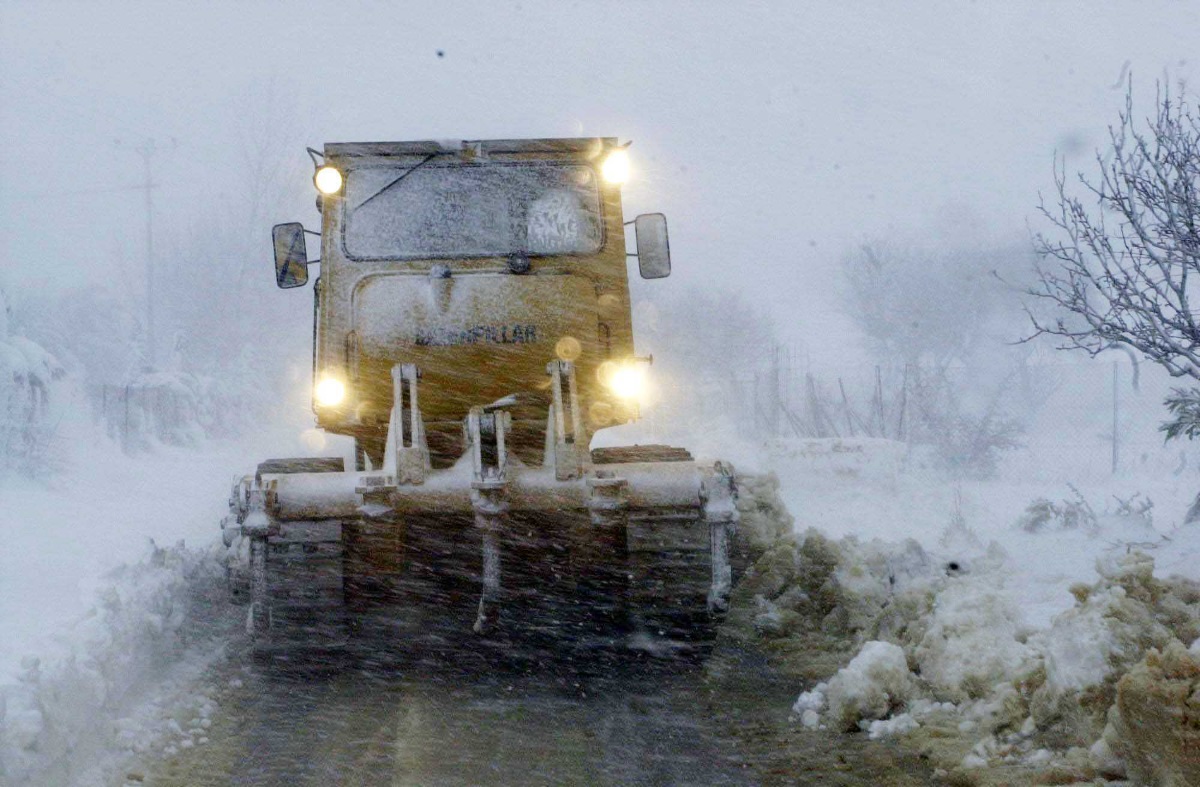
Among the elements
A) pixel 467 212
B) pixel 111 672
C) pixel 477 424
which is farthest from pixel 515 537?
pixel 467 212

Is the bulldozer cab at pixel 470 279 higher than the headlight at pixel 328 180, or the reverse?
the headlight at pixel 328 180

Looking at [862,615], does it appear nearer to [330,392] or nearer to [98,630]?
[330,392]

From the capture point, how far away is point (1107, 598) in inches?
203

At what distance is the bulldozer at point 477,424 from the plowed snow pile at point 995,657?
1.02 metres

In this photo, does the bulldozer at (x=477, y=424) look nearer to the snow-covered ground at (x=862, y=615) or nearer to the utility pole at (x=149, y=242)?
the snow-covered ground at (x=862, y=615)

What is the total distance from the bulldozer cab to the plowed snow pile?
192cm

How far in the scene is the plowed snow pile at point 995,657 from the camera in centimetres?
404

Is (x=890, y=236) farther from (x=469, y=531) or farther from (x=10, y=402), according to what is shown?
(x=469, y=531)

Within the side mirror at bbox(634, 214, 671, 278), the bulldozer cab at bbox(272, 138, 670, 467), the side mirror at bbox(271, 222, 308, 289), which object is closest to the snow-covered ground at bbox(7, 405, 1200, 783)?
the bulldozer cab at bbox(272, 138, 670, 467)

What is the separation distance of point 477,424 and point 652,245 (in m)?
2.17

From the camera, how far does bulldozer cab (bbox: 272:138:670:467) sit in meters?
7.66

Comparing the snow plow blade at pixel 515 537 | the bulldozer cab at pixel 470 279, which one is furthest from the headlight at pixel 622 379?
the snow plow blade at pixel 515 537

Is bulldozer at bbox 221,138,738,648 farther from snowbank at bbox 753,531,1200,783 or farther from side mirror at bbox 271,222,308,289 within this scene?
snowbank at bbox 753,531,1200,783

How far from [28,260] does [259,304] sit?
22179mm
